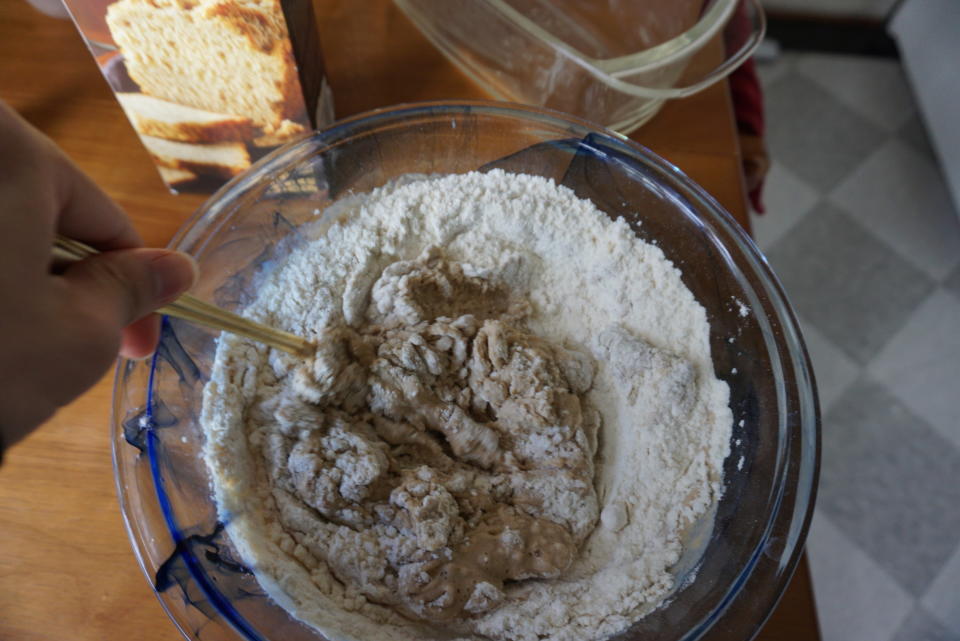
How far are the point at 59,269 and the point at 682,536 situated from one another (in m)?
0.55

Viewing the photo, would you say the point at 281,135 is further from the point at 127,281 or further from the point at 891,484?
the point at 891,484

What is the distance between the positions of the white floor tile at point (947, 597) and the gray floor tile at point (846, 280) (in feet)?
1.52

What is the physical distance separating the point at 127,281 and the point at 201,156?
37 centimetres

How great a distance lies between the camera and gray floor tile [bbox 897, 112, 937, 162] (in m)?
1.69

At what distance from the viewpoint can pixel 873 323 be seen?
1.52m

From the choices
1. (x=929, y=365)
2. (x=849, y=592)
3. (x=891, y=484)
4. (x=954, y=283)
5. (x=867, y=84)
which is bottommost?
(x=849, y=592)

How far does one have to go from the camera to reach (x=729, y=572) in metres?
0.57

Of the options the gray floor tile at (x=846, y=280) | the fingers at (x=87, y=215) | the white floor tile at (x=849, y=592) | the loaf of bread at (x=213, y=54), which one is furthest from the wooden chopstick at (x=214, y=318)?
the gray floor tile at (x=846, y=280)

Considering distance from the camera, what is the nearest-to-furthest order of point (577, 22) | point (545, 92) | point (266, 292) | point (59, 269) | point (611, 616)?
point (59, 269) → point (611, 616) → point (266, 292) → point (545, 92) → point (577, 22)

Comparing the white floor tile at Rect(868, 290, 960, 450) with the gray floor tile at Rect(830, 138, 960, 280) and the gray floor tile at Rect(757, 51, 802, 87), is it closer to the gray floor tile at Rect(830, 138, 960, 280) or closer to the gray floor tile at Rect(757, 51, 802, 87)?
the gray floor tile at Rect(830, 138, 960, 280)

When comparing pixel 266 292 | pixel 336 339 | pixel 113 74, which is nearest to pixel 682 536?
pixel 336 339

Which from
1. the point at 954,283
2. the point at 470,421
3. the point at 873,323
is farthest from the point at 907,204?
the point at 470,421

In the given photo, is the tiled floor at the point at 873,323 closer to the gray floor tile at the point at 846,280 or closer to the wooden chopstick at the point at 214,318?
the gray floor tile at the point at 846,280

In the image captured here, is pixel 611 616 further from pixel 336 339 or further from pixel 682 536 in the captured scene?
pixel 336 339
